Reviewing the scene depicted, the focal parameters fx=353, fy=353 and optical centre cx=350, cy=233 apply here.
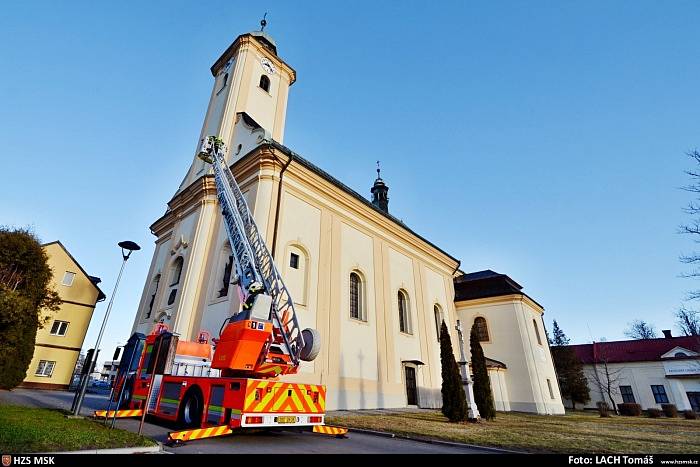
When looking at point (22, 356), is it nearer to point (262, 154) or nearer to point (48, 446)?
point (262, 154)

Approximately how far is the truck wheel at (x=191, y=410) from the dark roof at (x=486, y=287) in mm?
23592

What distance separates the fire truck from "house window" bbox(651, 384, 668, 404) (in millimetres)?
44407

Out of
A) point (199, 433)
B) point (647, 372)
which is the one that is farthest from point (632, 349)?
point (199, 433)

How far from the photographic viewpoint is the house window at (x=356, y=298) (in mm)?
18281

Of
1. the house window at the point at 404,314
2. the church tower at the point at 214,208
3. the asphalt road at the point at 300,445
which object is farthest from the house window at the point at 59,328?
the house window at the point at 404,314

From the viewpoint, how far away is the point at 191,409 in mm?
8031

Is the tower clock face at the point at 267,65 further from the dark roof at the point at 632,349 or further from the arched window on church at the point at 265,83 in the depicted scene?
the dark roof at the point at 632,349

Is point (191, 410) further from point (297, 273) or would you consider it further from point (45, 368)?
point (45, 368)

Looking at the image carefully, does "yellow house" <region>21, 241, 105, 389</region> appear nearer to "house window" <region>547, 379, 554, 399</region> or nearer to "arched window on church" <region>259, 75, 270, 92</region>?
"arched window on church" <region>259, 75, 270, 92</region>

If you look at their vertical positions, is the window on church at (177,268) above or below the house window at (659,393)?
above

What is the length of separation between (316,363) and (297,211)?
23.0 ft

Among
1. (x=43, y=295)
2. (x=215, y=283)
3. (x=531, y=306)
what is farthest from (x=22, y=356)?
(x=531, y=306)

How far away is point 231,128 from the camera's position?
2148 centimetres

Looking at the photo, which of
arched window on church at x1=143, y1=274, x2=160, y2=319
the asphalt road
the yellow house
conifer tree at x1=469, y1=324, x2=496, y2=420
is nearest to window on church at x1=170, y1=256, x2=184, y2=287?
arched window on church at x1=143, y1=274, x2=160, y2=319
